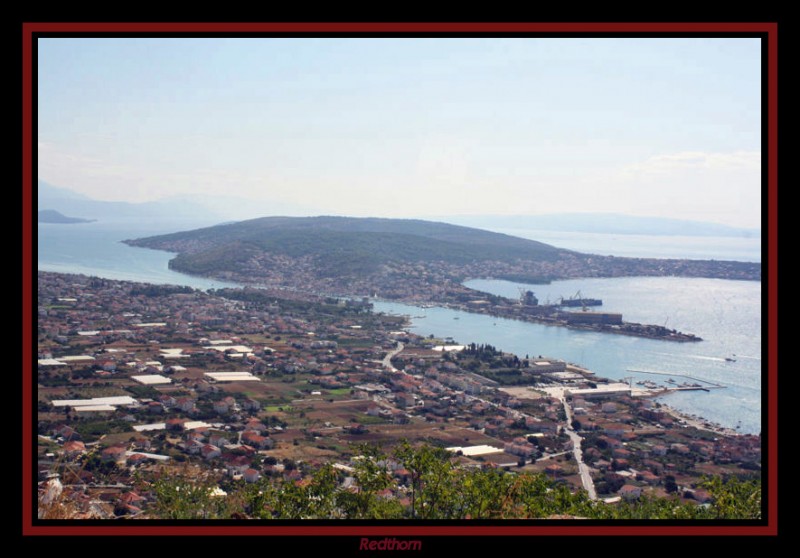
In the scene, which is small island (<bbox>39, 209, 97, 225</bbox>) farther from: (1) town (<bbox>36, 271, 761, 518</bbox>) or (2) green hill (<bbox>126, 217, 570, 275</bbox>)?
(1) town (<bbox>36, 271, 761, 518</bbox>)

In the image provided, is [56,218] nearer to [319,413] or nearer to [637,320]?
[637,320]

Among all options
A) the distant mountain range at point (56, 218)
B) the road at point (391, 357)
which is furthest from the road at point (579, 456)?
the distant mountain range at point (56, 218)

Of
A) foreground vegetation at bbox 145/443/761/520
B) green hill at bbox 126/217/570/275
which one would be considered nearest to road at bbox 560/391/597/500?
foreground vegetation at bbox 145/443/761/520

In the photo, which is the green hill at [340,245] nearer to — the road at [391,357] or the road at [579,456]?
the road at [391,357]
